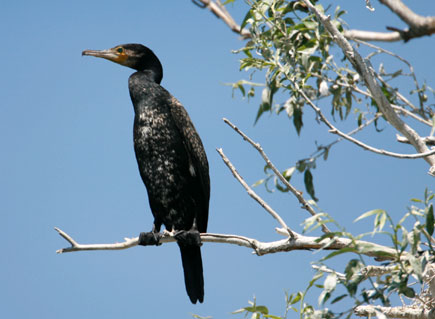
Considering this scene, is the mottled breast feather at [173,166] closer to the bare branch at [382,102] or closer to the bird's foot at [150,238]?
the bird's foot at [150,238]

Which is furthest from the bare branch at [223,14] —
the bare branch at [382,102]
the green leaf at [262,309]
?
the green leaf at [262,309]

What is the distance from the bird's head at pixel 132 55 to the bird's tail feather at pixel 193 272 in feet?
4.56

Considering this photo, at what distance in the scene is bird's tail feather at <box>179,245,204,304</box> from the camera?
4.11m

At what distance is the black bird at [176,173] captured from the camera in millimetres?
4078

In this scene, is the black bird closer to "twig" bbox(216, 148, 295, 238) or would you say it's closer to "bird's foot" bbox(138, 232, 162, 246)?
"bird's foot" bbox(138, 232, 162, 246)

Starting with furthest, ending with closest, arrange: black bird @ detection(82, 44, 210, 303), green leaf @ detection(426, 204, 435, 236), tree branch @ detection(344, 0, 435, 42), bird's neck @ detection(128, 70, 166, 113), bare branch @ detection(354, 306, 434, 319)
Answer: bird's neck @ detection(128, 70, 166, 113) < black bird @ detection(82, 44, 210, 303) < bare branch @ detection(354, 306, 434, 319) < green leaf @ detection(426, 204, 435, 236) < tree branch @ detection(344, 0, 435, 42)

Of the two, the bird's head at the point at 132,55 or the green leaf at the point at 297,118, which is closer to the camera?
the green leaf at the point at 297,118

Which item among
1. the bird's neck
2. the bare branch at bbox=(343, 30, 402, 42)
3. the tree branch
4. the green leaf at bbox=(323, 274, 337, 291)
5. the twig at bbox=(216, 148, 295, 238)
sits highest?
the bird's neck

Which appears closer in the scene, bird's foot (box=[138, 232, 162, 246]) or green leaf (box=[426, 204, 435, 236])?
green leaf (box=[426, 204, 435, 236])

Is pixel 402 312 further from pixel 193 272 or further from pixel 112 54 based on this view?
pixel 112 54

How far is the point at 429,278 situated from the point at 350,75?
5.62 ft

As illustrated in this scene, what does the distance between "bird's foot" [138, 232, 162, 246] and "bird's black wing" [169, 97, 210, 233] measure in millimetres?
339

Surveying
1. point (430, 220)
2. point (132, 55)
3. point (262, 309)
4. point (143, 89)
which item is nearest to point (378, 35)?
point (430, 220)

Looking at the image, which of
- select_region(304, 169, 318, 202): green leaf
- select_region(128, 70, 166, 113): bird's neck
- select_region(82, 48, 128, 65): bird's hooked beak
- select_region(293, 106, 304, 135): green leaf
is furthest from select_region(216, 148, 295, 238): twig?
select_region(82, 48, 128, 65): bird's hooked beak
